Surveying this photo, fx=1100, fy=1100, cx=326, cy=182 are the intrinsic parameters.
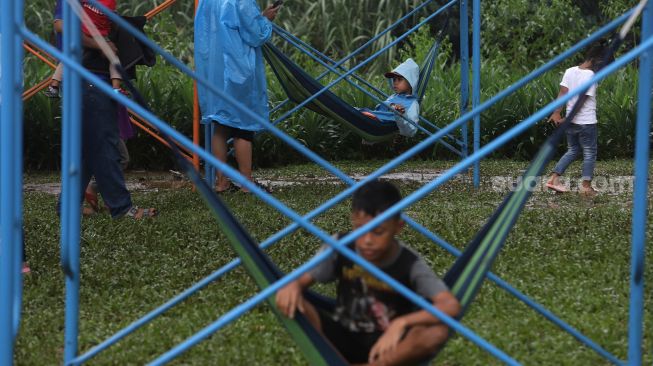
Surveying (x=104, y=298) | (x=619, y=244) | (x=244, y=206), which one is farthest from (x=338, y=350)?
(x=244, y=206)

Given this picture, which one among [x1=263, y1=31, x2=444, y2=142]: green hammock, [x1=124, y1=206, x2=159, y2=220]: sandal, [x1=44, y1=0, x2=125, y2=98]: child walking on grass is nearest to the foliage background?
[x1=263, y1=31, x2=444, y2=142]: green hammock

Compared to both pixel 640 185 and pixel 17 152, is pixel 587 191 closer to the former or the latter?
pixel 640 185

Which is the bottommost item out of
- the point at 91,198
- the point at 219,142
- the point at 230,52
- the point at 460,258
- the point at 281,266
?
the point at 91,198

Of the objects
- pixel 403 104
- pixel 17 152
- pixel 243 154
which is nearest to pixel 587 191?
pixel 403 104

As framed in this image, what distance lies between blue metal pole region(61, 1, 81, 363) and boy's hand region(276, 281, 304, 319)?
67cm

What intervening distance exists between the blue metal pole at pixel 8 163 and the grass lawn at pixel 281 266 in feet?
2.20

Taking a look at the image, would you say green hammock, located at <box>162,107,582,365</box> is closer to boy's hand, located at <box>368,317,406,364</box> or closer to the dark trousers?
boy's hand, located at <box>368,317,406,364</box>

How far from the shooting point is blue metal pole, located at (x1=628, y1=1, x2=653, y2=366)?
3.10 meters

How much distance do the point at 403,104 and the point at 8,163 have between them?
214 inches

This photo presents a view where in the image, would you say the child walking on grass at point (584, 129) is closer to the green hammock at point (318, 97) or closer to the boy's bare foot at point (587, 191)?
the boy's bare foot at point (587, 191)

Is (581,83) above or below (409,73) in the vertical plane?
above

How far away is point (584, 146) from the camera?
7738 mm

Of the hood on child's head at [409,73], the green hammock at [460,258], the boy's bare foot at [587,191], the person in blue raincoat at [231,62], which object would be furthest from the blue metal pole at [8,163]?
the hood on child's head at [409,73]

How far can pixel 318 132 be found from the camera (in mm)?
10555
